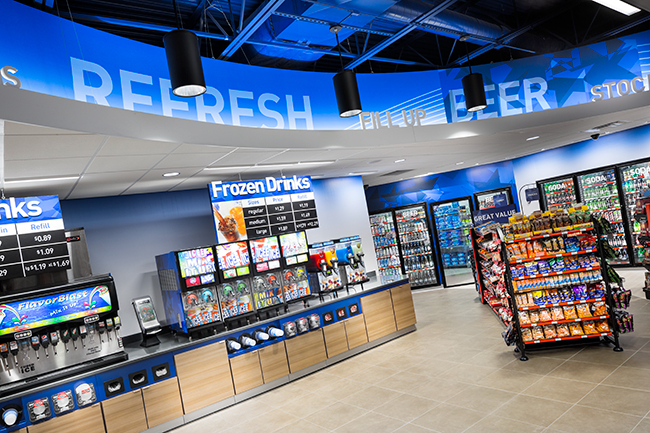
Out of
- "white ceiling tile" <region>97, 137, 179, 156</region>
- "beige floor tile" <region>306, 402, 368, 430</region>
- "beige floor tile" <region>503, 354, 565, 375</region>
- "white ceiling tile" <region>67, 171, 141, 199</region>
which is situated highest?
"white ceiling tile" <region>97, 137, 179, 156</region>

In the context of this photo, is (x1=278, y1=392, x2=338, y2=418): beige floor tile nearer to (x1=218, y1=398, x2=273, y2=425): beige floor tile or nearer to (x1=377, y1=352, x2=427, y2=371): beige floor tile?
(x1=218, y1=398, x2=273, y2=425): beige floor tile

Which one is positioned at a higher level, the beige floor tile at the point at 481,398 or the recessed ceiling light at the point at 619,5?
the recessed ceiling light at the point at 619,5

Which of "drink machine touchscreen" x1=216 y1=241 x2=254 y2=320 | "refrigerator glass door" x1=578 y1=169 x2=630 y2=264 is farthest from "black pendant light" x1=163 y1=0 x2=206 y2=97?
"refrigerator glass door" x1=578 y1=169 x2=630 y2=264

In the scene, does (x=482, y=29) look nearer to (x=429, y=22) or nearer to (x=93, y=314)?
(x=429, y=22)

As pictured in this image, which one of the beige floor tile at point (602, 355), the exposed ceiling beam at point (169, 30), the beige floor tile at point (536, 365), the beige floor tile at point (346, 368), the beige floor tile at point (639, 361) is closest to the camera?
the beige floor tile at point (639, 361)

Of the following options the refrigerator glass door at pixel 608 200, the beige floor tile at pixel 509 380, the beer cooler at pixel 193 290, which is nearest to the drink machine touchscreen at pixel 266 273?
the beer cooler at pixel 193 290

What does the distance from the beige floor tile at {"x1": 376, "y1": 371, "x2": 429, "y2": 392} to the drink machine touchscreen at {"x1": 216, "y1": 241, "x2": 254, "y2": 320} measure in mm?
1910

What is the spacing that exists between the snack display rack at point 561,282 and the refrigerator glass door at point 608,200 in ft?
18.2

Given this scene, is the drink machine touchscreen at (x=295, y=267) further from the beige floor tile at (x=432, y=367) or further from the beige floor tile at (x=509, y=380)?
the beige floor tile at (x=509, y=380)

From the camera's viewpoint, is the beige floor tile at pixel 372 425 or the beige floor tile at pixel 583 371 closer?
the beige floor tile at pixel 372 425

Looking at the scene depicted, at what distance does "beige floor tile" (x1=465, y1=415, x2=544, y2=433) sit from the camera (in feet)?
11.1

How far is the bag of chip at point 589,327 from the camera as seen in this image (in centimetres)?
481

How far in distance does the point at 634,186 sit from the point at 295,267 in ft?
25.6

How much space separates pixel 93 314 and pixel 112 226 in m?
1.83
